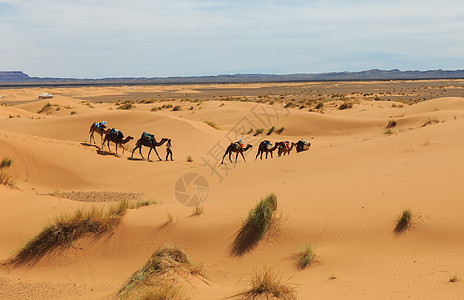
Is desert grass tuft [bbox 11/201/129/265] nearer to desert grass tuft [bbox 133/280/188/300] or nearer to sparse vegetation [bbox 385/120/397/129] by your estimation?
desert grass tuft [bbox 133/280/188/300]

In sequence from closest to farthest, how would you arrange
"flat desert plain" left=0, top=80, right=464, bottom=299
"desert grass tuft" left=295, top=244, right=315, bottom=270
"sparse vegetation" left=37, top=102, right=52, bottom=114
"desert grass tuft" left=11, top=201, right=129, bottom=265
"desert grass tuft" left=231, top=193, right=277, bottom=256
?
1. "flat desert plain" left=0, top=80, right=464, bottom=299
2. "desert grass tuft" left=295, top=244, right=315, bottom=270
3. "desert grass tuft" left=231, top=193, right=277, bottom=256
4. "desert grass tuft" left=11, top=201, right=129, bottom=265
5. "sparse vegetation" left=37, top=102, right=52, bottom=114

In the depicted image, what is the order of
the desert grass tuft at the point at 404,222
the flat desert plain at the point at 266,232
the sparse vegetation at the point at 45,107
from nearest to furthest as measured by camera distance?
the flat desert plain at the point at 266,232 → the desert grass tuft at the point at 404,222 → the sparse vegetation at the point at 45,107

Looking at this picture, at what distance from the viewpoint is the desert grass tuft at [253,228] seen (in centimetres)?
908

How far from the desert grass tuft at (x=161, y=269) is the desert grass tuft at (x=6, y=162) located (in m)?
12.2

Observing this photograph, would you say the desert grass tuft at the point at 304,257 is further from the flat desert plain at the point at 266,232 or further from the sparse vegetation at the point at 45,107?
the sparse vegetation at the point at 45,107

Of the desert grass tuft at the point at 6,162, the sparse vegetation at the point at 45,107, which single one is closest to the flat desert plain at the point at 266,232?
the desert grass tuft at the point at 6,162

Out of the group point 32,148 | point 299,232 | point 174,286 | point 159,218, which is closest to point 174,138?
point 32,148

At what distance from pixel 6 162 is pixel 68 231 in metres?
9.58

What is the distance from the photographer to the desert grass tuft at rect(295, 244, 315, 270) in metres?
8.09

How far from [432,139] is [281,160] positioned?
5.20m

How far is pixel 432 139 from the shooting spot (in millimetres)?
15578

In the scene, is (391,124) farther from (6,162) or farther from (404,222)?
(404,222)

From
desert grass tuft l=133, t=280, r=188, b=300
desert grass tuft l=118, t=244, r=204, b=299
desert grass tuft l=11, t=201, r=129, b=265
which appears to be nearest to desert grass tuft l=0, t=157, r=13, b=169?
desert grass tuft l=11, t=201, r=129, b=265

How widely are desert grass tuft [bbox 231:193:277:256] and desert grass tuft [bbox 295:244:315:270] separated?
3.25 ft
